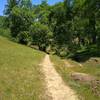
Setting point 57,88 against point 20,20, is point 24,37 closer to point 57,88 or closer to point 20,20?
point 20,20

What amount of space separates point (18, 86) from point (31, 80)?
9.04 feet

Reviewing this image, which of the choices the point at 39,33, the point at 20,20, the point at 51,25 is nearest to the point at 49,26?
the point at 51,25

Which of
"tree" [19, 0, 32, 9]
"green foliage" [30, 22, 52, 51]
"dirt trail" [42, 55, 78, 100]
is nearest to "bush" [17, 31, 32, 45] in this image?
"green foliage" [30, 22, 52, 51]

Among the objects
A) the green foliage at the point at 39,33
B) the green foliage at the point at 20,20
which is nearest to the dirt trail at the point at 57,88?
the green foliage at the point at 39,33

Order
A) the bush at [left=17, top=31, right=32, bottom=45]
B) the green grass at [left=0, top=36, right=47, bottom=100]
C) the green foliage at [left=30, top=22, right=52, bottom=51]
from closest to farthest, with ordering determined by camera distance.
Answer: the green grass at [left=0, top=36, right=47, bottom=100] → the bush at [left=17, top=31, right=32, bottom=45] → the green foliage at [left=30, top=22, right=52, bottom=51]

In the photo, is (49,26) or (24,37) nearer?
(24,37)

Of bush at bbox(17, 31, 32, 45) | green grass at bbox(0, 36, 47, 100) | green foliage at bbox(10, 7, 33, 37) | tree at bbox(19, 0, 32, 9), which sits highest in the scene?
green grass at bbox(0, 36, 47, 100)

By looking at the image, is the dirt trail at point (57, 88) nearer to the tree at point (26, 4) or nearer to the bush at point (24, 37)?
the bush at point (24, 37)

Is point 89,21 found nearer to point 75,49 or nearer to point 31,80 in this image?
point 75,49

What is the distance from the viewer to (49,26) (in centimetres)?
8925

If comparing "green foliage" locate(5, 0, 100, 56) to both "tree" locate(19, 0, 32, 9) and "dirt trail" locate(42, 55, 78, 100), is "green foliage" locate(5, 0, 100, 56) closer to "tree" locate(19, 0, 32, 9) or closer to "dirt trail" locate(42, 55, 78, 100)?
"tree" locate(19, 0, 32, 9)

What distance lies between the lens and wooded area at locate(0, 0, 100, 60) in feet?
269

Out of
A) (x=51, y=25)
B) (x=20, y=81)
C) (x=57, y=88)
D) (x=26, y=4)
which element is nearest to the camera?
(x=57, y=88)

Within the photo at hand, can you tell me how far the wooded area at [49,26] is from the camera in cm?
8194
